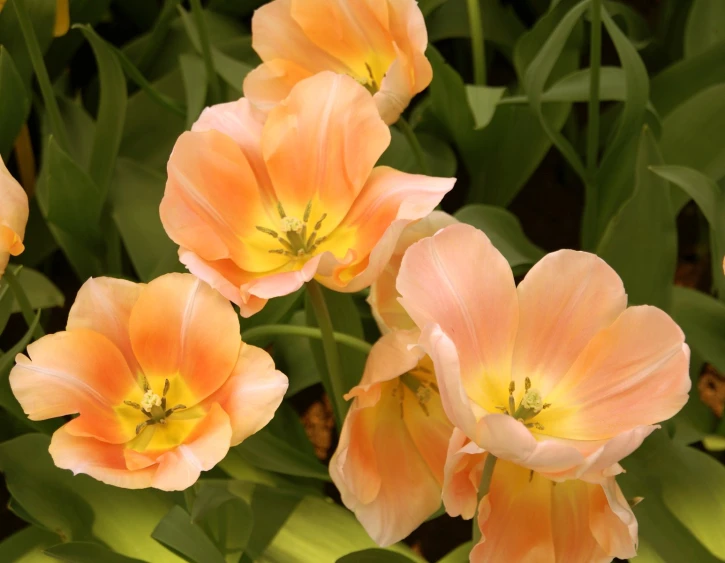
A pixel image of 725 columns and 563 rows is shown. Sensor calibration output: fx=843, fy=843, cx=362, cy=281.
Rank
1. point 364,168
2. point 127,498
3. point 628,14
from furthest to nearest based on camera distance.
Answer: point 628,14, point 127,498, point 364,168

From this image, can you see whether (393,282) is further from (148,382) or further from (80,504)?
(80,504)

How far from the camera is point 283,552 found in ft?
2.85

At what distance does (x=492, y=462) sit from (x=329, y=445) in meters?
0.65

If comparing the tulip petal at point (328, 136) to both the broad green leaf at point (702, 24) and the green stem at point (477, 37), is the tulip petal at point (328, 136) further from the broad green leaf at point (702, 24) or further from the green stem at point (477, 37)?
the broad green leaf at point (702, 24)

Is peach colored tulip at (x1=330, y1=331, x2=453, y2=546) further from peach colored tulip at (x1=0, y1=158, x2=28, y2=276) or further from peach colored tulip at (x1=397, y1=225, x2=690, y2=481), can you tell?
peach colored tulip at (x1=0, y1=158, x2=28, y2=276)

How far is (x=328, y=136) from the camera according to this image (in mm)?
675

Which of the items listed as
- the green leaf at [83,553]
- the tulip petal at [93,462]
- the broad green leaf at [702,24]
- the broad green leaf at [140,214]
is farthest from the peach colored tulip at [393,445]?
the broad green leaf at [702,24]

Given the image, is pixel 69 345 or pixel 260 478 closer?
pixel 69 345

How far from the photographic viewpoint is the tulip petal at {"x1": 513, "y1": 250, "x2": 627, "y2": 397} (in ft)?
1.91

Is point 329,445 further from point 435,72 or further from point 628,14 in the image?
point 628,14

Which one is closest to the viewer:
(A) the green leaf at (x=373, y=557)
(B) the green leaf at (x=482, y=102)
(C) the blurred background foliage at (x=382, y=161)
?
(A) the green leaf at (x=373, y=557)

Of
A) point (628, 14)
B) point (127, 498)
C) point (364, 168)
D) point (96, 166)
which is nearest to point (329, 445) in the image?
point (127, 498)

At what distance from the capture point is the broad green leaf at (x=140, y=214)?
108 centimetres

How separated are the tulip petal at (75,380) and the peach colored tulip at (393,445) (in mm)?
180
